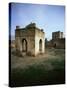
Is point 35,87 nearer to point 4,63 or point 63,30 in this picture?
point 4,63

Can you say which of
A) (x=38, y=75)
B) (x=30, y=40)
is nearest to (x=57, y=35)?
(x=30, y=40)

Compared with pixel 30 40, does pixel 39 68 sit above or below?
below

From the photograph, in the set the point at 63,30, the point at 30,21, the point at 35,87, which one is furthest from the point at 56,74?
the point at 30,21

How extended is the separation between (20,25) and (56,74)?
0.64m

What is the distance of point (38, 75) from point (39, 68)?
0.07 metres

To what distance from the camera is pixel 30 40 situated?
7.72 ft

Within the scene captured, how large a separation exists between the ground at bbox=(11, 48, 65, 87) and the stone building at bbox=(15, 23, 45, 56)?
62 millimetres

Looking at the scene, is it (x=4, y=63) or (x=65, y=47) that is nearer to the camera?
(x=4, y=63)

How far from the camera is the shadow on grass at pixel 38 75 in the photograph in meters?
2.30

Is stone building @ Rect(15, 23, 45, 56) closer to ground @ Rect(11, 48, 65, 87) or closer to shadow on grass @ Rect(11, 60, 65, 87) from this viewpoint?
ground @ Rect(11, 48, 65, 87)

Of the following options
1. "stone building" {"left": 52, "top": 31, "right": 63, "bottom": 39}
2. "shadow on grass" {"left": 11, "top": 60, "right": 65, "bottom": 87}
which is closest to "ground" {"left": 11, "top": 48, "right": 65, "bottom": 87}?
"shadow on grass" {"left": 11, "top": 60, "right": 65, "bottom": 87}

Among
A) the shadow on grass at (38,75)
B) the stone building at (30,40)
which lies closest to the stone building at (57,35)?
the stone building at (30,40)

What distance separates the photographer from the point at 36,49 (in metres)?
2.38

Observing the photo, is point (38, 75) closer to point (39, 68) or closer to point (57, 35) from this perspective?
point (39, 68)
